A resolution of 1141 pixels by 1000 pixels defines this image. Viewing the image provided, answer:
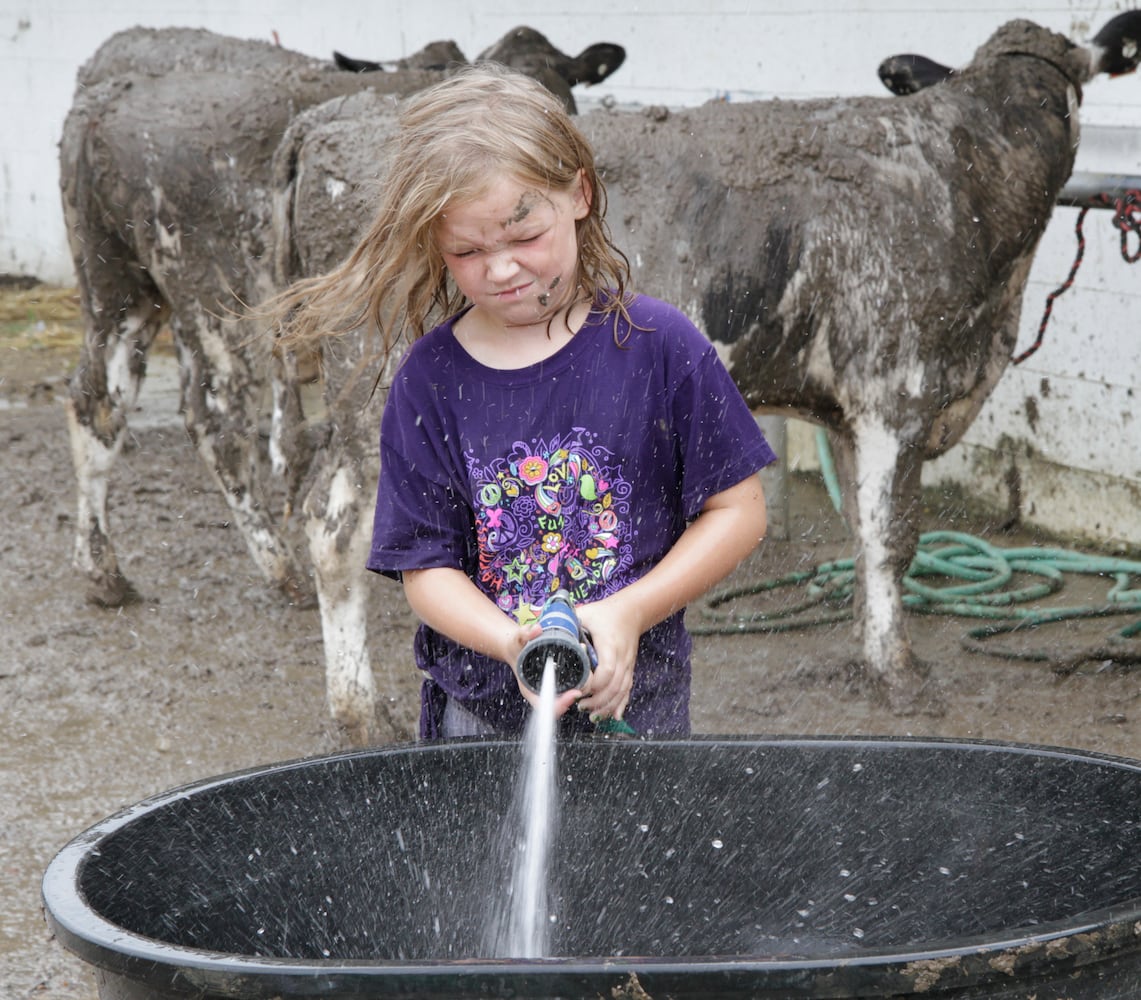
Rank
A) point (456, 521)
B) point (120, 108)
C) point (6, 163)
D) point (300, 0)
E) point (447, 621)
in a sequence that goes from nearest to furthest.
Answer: point (447, 621) < point (456, 521) < point (120, 108) < point (300, 0) < point (6, 163)

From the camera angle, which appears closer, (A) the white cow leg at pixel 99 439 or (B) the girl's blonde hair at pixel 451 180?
(B) the girl's blonde hair at pixel 451 180

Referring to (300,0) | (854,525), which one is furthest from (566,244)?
(300,0)

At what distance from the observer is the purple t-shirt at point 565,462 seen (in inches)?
79.7

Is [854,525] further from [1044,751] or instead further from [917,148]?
[1044,751]

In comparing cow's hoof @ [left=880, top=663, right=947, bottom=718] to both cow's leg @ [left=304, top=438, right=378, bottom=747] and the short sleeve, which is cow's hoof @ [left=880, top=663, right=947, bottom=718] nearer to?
cow's leg @ [left=304, top=438, right=378, bottom=747]

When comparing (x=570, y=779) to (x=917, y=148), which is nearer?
(x=570, y=779)

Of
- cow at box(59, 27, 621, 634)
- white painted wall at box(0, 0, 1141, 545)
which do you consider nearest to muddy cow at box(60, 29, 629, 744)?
cow at box(59, 27, 621, 634)

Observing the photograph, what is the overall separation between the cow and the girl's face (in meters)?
3.06

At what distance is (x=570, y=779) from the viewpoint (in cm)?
177

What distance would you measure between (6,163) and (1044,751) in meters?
11.8

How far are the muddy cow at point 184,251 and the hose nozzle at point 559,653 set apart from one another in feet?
11.4

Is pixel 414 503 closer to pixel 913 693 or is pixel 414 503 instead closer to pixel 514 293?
pixel 514 293

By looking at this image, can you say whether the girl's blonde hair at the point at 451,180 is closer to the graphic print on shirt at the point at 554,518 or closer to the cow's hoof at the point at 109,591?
the graphic print on shirt at the point at 554,518

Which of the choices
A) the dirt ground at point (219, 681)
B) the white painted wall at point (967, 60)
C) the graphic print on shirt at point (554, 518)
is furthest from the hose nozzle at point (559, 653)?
the white painted wall at point (967, 60)
